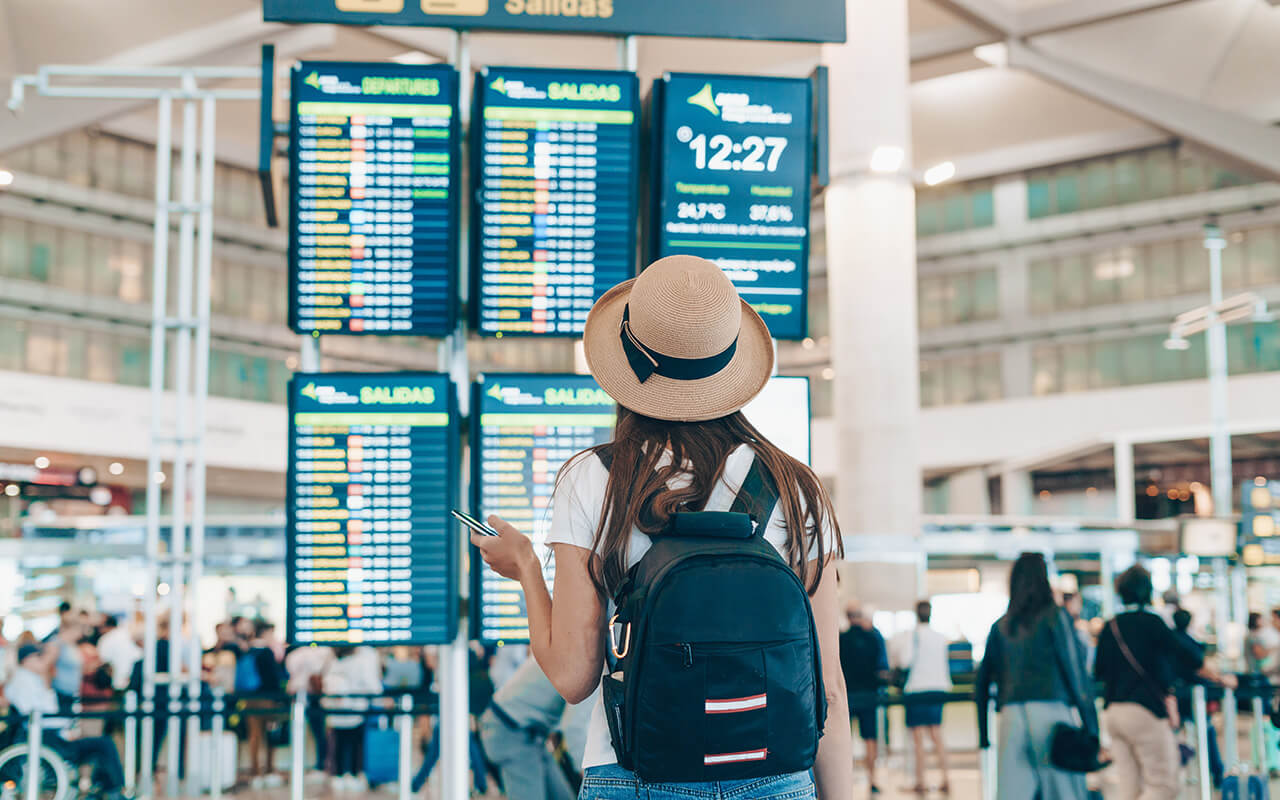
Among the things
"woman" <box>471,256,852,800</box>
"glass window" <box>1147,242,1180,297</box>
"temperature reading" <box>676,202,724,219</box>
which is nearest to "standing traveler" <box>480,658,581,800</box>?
"temperature reading" <box>676,202,724,219</box>

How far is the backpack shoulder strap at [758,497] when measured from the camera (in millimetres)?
2227

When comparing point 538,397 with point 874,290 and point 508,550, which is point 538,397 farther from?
point 874,290

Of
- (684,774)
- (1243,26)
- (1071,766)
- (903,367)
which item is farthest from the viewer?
(1243,26)

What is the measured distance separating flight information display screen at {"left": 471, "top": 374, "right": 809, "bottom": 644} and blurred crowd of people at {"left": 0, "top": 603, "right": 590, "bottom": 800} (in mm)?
1246

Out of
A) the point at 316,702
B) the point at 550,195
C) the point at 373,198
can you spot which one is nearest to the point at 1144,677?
the point at 550,195

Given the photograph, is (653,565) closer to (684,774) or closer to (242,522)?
(684,774)

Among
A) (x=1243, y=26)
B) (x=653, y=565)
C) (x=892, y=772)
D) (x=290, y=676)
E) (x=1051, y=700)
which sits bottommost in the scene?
(x=892, y=772)

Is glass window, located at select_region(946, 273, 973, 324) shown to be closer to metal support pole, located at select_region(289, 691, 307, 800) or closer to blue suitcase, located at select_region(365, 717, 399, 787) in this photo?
blue suitcase, located at select_region(365, 717, 399, 787)

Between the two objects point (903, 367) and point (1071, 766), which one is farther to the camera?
point (903, 367)

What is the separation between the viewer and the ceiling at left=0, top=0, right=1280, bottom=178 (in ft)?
71.3

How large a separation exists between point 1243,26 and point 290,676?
23368 millimetres

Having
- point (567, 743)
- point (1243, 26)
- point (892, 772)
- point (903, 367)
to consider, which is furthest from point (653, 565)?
point (1243, 26)

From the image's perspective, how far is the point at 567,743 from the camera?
6.58 m

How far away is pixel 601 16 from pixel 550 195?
761mm
